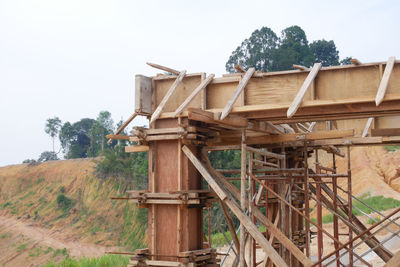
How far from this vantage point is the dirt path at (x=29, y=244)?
38312 mm

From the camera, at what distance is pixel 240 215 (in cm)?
766

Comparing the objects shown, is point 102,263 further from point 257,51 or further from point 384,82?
point 257,51

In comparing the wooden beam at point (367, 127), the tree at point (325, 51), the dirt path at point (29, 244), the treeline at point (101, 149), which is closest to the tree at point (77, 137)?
the treeline at point (101, 149)

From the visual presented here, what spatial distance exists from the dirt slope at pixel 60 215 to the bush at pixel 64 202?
0.22m

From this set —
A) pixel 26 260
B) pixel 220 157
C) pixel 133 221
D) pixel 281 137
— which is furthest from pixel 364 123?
pixel 26 260

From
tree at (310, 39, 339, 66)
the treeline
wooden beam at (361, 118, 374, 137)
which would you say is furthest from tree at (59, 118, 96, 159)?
wooden beam at (361, 118, 374, 137)

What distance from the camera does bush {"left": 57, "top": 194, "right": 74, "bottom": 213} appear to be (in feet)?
157

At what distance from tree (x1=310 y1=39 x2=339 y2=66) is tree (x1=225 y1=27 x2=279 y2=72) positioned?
6.60 m

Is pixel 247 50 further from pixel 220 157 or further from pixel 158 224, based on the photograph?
pixel 158 224

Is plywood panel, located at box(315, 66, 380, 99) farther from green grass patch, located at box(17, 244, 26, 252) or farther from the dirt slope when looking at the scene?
green grass patch, located at box(17, 244, 26, 252)

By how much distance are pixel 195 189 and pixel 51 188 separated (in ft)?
158

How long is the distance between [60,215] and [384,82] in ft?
144

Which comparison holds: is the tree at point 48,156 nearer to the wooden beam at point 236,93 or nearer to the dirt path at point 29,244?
the dirt path at point 29,244

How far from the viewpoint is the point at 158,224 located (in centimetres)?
854
